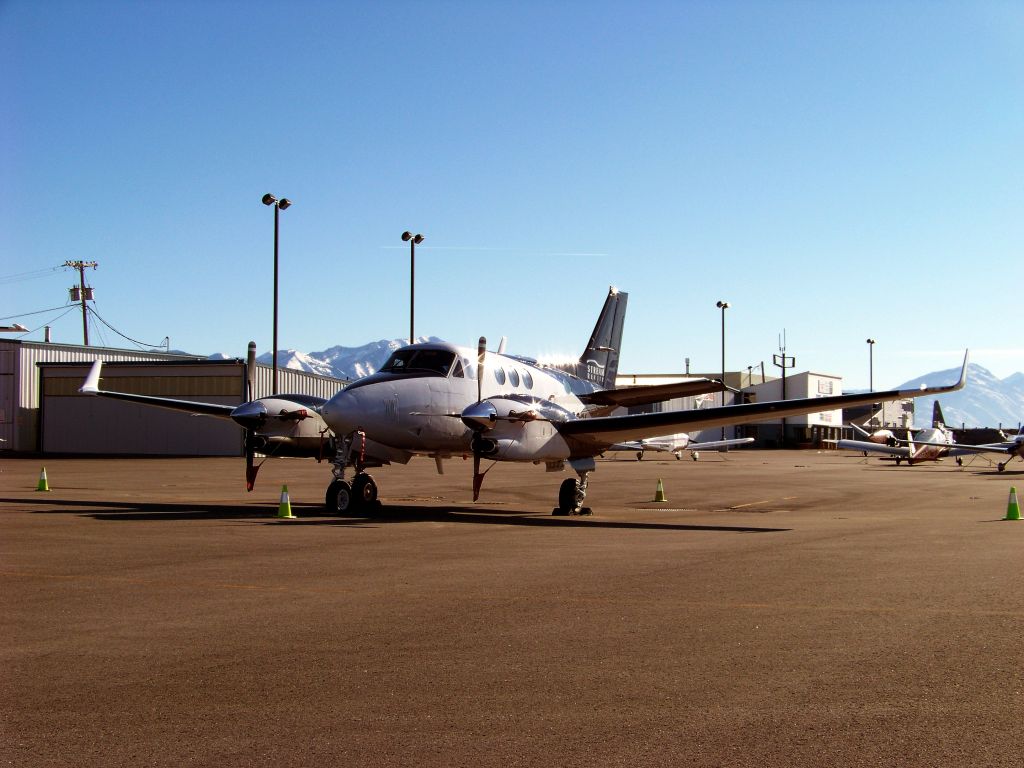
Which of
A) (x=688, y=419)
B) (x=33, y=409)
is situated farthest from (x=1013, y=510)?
(x=33, y=409)

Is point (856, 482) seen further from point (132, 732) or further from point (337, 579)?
point (132, 732)

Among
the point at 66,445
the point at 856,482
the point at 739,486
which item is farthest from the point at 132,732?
the point at 66,445

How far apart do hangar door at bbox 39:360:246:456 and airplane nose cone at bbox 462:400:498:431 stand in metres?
46.6

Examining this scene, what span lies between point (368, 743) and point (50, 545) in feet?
37.3

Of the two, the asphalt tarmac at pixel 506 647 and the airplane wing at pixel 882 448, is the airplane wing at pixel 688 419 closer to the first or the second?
the asphalt tarmac at pixel 506 647

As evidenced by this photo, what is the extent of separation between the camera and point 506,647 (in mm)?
8148

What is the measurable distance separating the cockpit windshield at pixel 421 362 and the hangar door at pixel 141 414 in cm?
4482

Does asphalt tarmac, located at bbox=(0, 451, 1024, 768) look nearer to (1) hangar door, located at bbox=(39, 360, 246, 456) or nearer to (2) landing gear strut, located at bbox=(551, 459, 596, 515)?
(2) landing gear strut, located at bbox=(551, 459, 596, 515)

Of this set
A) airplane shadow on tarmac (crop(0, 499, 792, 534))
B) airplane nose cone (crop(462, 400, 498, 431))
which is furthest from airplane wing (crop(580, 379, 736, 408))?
airplane nose cone (crop(462, 400, 498, 431))

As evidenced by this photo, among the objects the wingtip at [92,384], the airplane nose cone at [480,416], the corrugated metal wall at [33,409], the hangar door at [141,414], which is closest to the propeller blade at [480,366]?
the airplane nose cone at [480,416]

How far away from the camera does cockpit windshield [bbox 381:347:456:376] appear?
22.6m

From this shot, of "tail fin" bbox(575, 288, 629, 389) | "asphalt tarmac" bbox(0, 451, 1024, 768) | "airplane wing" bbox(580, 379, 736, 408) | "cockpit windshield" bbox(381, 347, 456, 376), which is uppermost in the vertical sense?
"tail fin" bbox(575, 288, 629, 389)

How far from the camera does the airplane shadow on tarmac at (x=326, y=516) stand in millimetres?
20125

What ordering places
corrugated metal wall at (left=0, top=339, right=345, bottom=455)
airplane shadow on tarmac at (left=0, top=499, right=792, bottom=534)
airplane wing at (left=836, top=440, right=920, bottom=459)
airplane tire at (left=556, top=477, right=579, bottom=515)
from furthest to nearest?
corrugated metal wall at (left=0, top=339, right=345, bottom=455) → airplane wing at (left=836, top=440, right=920, bottom=459) → airplane tire at (left=556, top=477, right=579, bottom=515) → airplane shadow on tarmac at (left=0, top=499, right=792, bottom=534)
